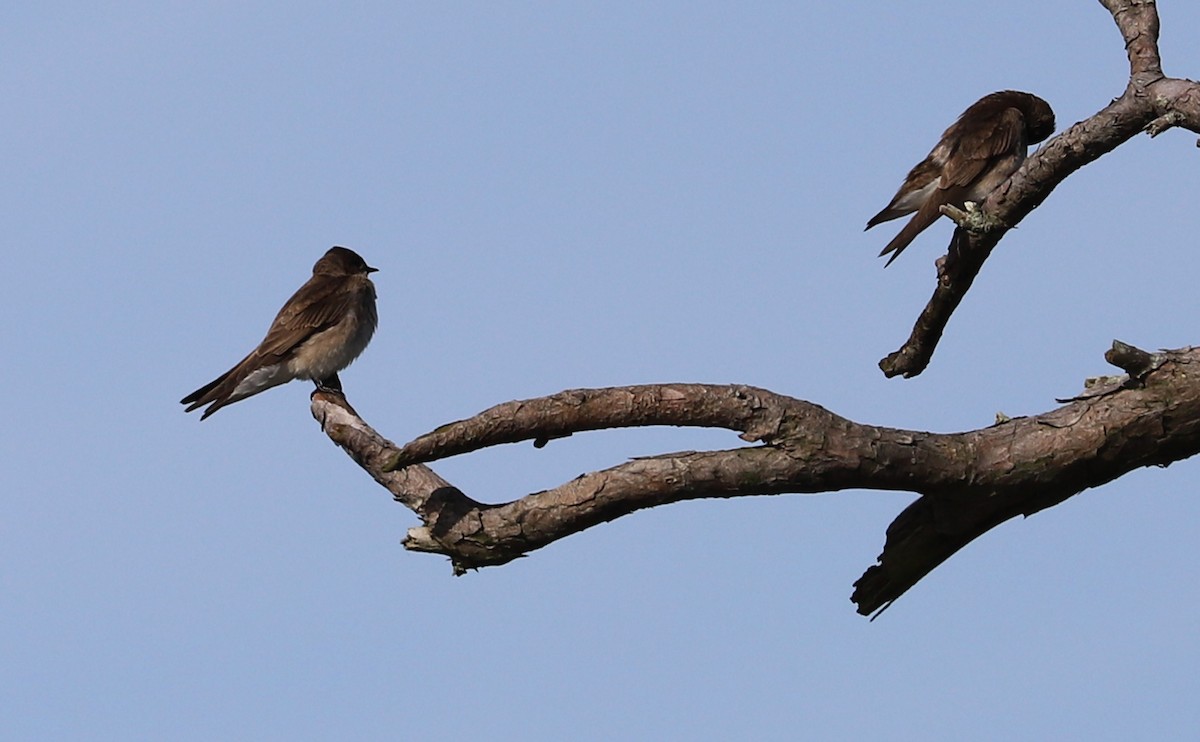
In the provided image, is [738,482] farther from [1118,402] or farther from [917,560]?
[1118,402]

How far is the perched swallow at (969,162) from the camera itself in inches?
353

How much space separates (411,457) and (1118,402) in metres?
2.62

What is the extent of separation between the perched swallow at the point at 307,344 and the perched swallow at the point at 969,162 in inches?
146

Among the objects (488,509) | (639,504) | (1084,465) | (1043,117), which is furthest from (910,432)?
(1043,117)

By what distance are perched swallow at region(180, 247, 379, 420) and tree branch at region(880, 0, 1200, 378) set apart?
4.67 metres

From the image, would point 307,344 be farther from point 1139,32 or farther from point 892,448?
point 1139,32

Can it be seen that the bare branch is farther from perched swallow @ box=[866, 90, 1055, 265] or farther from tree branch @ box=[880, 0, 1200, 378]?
perched swallow @ box=[866, 90, 1055, 265]

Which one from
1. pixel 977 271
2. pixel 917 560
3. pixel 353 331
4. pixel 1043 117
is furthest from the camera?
pixel 353 331

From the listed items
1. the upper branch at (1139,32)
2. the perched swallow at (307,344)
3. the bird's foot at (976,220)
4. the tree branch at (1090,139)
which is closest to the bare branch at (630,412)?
the bird's foot at (976,220)

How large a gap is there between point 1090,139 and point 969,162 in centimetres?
332

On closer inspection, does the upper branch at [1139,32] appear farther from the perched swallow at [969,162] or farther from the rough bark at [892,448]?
the perched swallow at [969,162]

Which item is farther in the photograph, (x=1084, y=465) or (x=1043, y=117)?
(x=1043, y=117)

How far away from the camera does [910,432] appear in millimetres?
5480

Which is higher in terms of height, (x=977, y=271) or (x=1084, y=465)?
(x=977, y=271)
